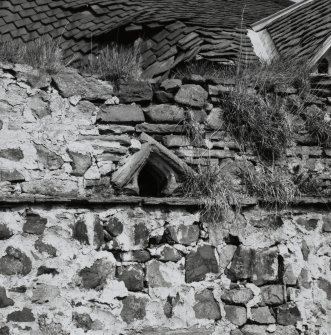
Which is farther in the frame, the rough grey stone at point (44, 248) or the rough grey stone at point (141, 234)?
the rough grey stone at point (141, 234)

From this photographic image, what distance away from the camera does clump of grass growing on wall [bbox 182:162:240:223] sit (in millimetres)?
4301

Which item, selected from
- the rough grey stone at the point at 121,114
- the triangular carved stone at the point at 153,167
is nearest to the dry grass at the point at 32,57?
the rough grey stone at the point at 121,114

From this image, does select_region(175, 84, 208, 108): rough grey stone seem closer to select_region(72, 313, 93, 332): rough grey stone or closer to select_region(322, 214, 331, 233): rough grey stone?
select_region(322, 214, 331, 233): rough grey stone

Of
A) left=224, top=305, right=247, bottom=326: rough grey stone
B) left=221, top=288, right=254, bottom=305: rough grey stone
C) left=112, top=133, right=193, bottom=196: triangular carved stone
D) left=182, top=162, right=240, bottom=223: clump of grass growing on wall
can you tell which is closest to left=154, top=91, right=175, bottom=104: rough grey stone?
left=112, top=133, right=193, bottom=196: triangular carved stone

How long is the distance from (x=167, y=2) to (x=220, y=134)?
4300mm

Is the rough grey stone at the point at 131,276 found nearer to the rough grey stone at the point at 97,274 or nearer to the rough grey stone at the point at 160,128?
the rough grey stone at the point at 97,274

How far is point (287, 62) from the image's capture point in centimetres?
534

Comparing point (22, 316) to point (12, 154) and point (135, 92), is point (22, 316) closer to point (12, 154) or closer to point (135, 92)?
point (12, 154)

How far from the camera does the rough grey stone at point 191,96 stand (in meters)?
4.70

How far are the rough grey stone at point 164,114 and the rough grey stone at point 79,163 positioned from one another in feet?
2.16

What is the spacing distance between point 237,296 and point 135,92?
6.20ft

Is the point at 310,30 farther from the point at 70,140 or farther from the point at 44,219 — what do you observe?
the point at 44,219

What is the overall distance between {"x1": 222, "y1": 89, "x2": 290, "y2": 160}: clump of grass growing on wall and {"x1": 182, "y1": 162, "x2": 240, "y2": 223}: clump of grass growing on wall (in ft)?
1.60

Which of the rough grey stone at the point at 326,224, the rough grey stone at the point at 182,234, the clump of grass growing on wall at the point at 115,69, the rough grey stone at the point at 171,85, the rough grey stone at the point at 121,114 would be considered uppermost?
the clump of grass growing on wall at the point at 115,69
